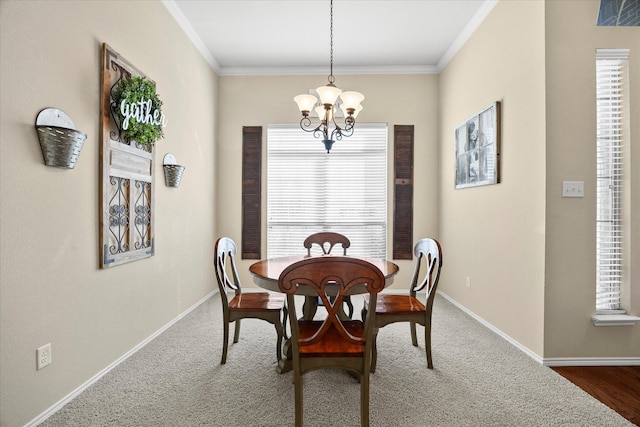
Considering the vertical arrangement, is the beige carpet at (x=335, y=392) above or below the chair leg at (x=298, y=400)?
below

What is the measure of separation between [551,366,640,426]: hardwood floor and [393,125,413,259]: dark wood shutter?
2421mm

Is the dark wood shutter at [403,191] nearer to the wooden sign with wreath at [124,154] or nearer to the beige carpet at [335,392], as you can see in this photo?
the beige carpet at [335,392]

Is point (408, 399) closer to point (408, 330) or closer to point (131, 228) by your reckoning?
point (408, 330)

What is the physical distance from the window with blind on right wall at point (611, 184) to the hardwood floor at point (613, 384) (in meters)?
0.38

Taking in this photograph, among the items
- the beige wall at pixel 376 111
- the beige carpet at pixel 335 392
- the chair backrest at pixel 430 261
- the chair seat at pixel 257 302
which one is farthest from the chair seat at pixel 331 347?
the beige wall at pixel 376 111

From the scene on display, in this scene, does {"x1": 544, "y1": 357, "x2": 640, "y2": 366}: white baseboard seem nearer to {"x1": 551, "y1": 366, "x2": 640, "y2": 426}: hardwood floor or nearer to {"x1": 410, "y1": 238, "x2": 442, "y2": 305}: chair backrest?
{"x1": 551, "y1": 366, "x2": 640, "y2": 426}: hardwood floor

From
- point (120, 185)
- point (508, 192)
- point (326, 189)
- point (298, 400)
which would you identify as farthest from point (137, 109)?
point (508, 192)

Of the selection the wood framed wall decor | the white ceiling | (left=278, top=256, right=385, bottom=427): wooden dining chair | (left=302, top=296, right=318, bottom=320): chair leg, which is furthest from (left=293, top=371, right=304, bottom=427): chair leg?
the white ceiling

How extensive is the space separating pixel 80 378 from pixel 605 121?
3.80 m

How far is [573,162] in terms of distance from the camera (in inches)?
98.3

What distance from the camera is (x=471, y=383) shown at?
225cm

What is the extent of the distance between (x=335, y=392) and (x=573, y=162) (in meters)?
2.19

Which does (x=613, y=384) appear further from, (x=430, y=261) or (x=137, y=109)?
(x=137, y=109)

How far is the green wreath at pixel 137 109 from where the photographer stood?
240cm
